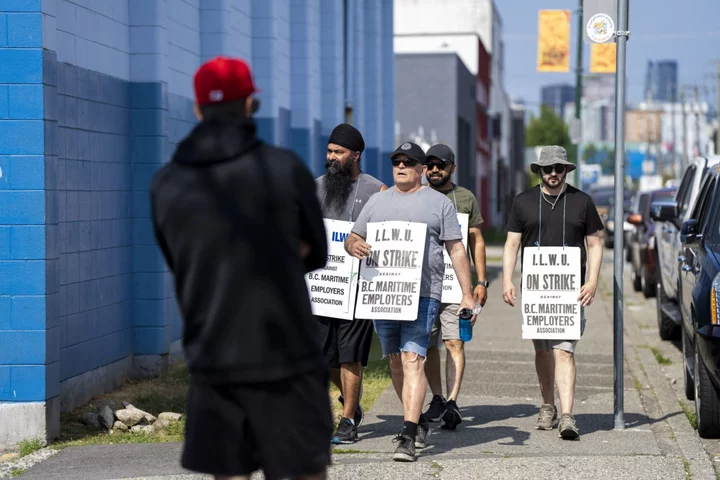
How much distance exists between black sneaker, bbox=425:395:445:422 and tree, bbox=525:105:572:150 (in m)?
Answer: 88.0

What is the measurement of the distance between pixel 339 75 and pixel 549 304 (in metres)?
10.5

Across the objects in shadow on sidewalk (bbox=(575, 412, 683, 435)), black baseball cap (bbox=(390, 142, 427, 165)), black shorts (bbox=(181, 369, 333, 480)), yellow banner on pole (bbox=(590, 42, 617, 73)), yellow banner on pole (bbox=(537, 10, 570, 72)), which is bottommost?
shadow on sidewalk (bbox=(575, 412, 683, 435))

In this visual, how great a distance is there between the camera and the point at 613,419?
883 cm

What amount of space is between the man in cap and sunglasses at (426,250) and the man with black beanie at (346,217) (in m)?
0.24

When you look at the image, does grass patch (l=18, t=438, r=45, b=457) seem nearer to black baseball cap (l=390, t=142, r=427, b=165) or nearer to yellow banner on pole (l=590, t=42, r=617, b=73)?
black baseball cap (l=390, t=142, r=427, b=165)

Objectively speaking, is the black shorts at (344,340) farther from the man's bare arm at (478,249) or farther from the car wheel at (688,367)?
the car wheel at (688,367)

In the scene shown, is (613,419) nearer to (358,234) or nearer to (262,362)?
(358,234)

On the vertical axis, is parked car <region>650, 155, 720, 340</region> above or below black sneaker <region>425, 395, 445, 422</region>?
above

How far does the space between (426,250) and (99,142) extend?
343 centimetres

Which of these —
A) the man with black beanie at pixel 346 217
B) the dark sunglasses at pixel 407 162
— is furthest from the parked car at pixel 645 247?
the dark sunglasses at pixel 407 162

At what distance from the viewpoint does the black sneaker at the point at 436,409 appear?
8.62 meters

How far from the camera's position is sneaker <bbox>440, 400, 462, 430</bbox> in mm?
8336

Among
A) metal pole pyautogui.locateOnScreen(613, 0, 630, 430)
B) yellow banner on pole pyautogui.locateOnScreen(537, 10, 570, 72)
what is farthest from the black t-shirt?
yellow banner on pole pyautogui.locateOnScreen(537, 10, 570, 72)

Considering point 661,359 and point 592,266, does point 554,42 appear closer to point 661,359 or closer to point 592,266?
point 661,359
